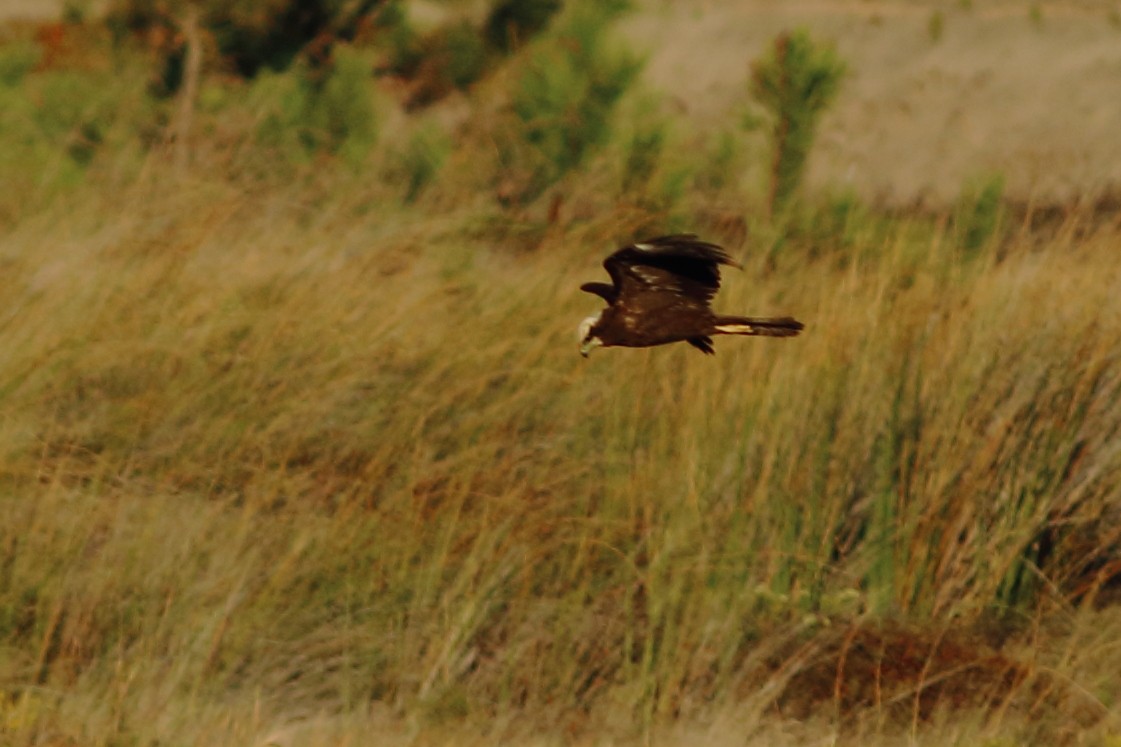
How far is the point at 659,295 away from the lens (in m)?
2.14

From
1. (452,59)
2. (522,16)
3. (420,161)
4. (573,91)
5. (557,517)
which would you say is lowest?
(557,517)

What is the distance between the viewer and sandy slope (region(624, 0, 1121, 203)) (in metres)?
14.2

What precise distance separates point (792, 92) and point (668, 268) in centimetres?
591

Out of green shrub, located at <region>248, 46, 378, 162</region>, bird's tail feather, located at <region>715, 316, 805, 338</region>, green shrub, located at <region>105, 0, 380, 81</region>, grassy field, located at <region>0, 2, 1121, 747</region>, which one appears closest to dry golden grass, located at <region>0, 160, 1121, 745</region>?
grassy field, located at <region>0, 2, 1121, 747</region>

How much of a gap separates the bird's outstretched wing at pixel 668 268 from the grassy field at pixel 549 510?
3.89 ft

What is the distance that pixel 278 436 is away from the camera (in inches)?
151

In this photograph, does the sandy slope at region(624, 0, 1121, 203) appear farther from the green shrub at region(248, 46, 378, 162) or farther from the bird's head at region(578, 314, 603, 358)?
the bird's head at region(578, 314, 603, 358)

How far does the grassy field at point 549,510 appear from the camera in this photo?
3.20 meters

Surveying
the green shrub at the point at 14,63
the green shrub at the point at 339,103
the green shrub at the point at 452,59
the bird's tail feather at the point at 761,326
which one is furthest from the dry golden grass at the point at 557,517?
the green shrub at the point at 14,63

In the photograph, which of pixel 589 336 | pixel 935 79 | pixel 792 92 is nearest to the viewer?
pixel 589 336

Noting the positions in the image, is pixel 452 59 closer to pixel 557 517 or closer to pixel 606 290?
pixel 557 517

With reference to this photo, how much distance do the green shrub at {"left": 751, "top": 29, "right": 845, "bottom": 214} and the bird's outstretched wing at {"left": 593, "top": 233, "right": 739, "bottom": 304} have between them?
537 centimetres

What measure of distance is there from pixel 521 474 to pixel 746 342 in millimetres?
646

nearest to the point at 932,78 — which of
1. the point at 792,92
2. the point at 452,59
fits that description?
the point at 452,59
